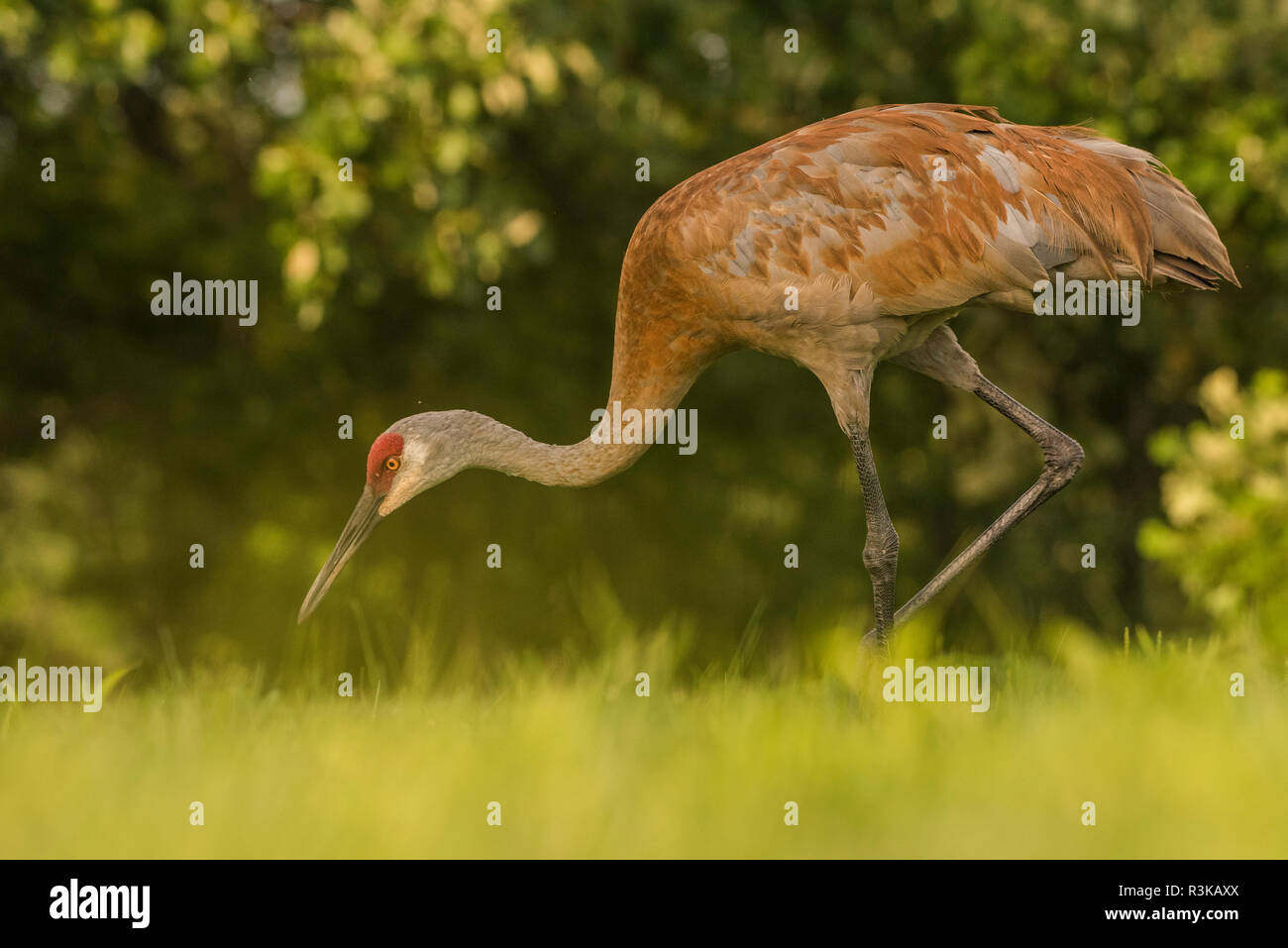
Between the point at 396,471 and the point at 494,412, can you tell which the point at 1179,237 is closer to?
the point at 396,471

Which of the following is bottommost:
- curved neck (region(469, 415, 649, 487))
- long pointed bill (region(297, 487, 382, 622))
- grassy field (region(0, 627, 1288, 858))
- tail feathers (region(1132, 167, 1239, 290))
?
grassy field (region(0, 627, 1288, 858))

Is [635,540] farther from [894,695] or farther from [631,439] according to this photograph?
[894,695]

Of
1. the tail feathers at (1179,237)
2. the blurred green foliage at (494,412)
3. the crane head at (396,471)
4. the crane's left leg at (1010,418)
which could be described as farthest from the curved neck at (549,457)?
the blurred green foliage at (494,412)

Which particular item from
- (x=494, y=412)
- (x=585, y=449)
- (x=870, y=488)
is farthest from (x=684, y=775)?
(x=494, y=412)

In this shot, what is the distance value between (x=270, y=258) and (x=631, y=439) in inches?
182

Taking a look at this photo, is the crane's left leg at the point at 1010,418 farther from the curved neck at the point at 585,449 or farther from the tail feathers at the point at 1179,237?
the curved neck at the point at 585,449

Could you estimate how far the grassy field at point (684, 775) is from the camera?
2.90 meters

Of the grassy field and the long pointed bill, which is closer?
the grassy field

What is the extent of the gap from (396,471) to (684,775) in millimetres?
2169

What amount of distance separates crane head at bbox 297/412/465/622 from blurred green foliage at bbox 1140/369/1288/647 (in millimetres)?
3176

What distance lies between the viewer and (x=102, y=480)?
9750 mm

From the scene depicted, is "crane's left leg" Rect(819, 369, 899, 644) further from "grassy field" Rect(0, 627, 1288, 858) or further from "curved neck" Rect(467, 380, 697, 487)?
"curved neck" Rect(467, 380, 697, 487)

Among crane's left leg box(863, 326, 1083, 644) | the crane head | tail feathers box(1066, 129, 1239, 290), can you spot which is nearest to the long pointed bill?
the crane head

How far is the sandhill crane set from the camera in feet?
15.5
